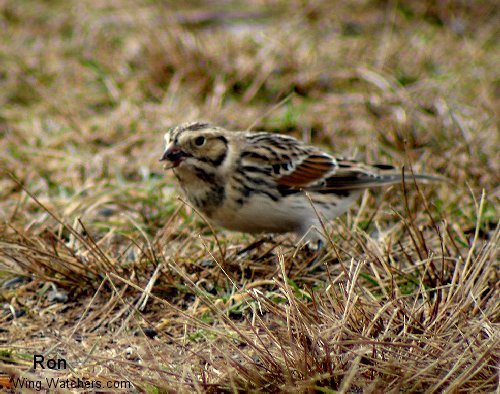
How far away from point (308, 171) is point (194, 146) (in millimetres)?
846

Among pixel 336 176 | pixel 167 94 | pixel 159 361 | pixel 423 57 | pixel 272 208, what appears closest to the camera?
pixel 159 361

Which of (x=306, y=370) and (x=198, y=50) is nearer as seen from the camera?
(x=306, y=370)

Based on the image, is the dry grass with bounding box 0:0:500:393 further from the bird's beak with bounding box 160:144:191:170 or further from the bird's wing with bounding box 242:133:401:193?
the bird's beak with bounding box 160:144:191:170

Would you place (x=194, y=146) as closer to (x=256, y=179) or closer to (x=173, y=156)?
(x=173, y=156)

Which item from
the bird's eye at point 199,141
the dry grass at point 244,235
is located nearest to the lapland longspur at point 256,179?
the bird's eye at point 199,141

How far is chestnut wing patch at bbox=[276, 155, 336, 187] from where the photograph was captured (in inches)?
207

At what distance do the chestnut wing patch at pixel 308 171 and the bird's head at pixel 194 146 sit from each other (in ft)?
1.36

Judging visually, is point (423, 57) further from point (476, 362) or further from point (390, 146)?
point (476, 362)

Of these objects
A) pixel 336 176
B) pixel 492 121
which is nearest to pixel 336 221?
pixel 336 176

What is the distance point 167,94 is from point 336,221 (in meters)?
2.68

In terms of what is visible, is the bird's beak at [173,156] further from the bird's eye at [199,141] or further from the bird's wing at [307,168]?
the bird's wing at [307,168]

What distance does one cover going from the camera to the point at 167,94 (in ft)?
25.1

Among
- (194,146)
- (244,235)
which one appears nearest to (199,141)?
(194,146)

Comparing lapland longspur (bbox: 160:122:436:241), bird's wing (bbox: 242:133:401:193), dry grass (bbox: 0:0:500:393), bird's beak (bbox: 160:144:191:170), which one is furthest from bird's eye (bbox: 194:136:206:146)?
dry grass (bbox: 0:0:500:393)
